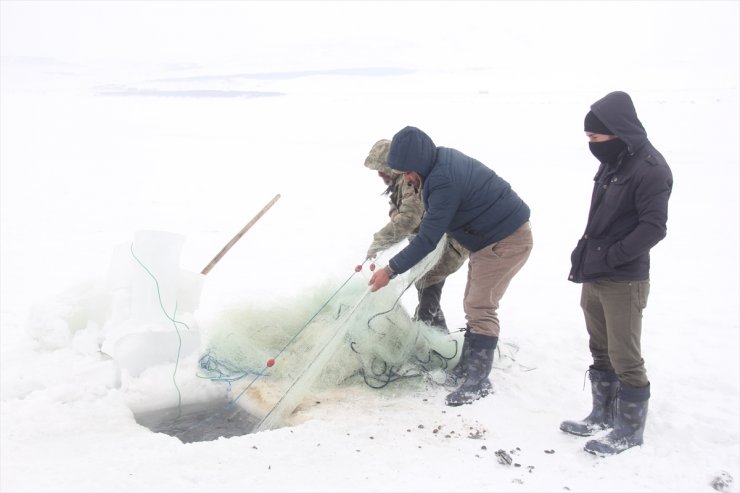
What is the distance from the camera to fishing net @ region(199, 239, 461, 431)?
12.6 feet

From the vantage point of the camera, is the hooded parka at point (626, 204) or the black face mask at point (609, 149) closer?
the hooded parka at point (626, 204)

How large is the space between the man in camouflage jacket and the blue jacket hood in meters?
0.56

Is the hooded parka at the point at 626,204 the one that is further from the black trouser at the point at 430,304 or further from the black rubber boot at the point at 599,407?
the black trouser at the point at 430,304

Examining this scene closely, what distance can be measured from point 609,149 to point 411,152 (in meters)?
0.97

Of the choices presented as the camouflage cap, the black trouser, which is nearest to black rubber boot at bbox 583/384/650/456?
the black trouser

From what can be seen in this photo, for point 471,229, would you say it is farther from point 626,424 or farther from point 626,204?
point 626,424

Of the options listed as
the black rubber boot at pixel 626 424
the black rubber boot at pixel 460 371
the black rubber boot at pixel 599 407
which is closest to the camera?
the black rubber boot at pixel 626 424

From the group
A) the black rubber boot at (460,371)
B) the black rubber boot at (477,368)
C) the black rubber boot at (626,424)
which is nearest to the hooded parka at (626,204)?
the black rubber boot at (626,424)

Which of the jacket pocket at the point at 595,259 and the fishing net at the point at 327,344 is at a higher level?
the jacket pocket at the point at 595,259

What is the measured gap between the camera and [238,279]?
6.29 m

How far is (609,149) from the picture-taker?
115 inches

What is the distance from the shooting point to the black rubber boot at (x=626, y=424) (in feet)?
9.81

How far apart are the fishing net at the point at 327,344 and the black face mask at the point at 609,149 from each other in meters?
1.22

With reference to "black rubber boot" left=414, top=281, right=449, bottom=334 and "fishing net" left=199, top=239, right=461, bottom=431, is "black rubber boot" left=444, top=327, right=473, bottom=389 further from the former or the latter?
"black rubber boot" left=414, top=281, right=449, bottom=334
